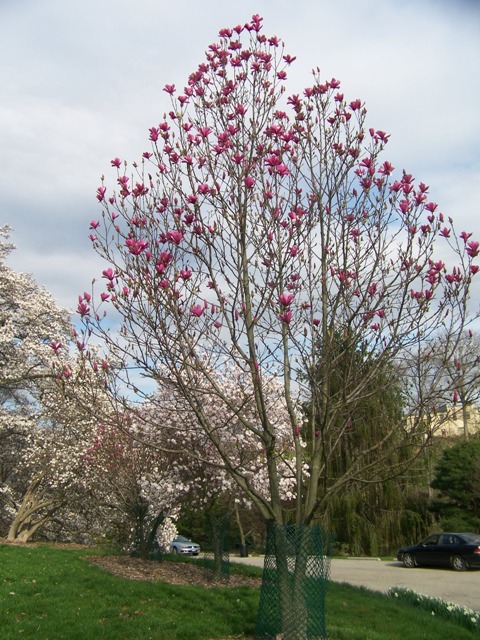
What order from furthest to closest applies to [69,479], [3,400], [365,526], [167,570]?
[365,526] < [3,400] < [69,479] < [167,570]

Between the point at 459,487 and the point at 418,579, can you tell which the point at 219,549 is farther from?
the point at 459,487

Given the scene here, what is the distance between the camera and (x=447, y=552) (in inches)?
677

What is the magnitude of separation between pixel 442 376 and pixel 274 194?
7.78 feet

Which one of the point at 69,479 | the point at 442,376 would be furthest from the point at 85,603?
the point at 69,479

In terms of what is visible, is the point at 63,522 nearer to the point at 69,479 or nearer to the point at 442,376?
the point at 69,479

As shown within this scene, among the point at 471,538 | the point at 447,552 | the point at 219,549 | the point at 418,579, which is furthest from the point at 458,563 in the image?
the point at 219,549

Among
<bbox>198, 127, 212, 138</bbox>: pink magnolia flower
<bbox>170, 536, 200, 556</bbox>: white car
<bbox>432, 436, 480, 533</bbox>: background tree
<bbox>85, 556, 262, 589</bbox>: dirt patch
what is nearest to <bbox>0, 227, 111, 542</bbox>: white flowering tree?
<bbox>85, 556, 262, 589</bbox>: dirt patch

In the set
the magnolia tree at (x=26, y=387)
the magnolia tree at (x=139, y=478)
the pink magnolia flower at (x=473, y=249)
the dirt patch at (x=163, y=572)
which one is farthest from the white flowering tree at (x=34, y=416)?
the pink magnolia flower at (x=473, y=249)

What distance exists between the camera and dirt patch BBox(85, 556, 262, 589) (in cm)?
1034

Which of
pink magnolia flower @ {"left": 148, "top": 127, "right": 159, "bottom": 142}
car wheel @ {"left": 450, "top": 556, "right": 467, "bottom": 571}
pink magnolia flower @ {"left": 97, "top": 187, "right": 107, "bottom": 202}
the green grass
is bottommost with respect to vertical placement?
the green grass

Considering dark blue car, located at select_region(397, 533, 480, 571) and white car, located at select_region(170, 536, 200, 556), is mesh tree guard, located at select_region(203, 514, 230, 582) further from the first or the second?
white car, located at select_region(170, 536, 200, 556)

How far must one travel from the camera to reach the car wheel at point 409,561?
1841cm

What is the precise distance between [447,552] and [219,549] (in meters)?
9.35

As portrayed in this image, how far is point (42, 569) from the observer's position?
9.92 meters
